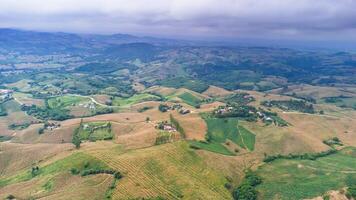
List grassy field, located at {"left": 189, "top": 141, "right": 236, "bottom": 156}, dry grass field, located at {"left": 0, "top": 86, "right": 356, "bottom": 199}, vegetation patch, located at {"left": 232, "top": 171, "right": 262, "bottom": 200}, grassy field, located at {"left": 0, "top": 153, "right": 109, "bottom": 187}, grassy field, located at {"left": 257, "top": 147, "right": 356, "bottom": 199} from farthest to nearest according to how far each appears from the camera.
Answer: grassy field, located at {"left": 189, "top": 141, "right": 236, "bottom": 156}, grassy field, located at {"left": 0, "top": 153, "right": 109, "bottom": 187}, grassy field, located at {"left": 257, "top": 147, "right": 356, "bottom": 199}, vegetation patch, located at {"left": 232, "top": 171, "right": 262, "bottom": 200}, dry grass field, located at {"left": 0, "top": 86, "right": 356, "bottom": 199}

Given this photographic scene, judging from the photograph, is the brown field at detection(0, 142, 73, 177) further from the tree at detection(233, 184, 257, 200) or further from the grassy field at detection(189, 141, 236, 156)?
the tree at detection(233, 184, 257, 200)

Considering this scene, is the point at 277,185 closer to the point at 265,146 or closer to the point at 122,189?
the point at 265,146

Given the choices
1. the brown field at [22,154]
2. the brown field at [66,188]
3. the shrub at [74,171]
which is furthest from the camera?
the brown field at [22,154]

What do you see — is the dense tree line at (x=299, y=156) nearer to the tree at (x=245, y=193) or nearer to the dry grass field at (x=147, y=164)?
the dry grass field at (x=147, y=164)

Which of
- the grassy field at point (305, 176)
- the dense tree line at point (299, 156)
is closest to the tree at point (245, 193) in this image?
the grassy field at point (305, 176)

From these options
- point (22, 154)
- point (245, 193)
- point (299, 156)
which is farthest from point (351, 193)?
point (22, 154)

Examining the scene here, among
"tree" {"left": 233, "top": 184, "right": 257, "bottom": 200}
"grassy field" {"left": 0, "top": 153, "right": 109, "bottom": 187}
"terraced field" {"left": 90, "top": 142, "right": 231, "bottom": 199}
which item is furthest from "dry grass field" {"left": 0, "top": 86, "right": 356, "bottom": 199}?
"tree" {"left": 233, "top": 184, "right": 257, "bottom": 200}
